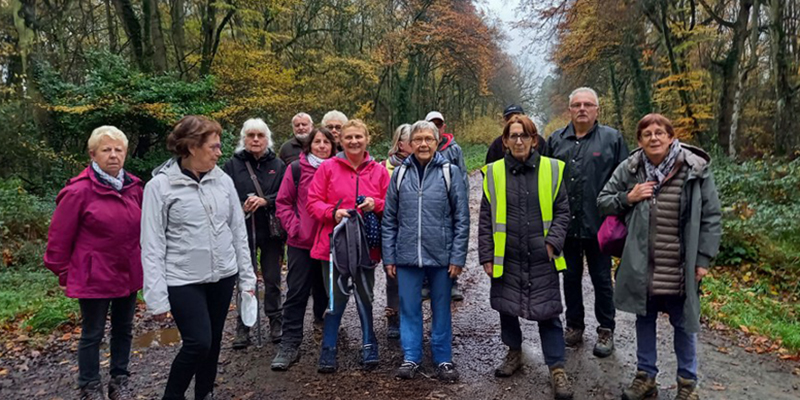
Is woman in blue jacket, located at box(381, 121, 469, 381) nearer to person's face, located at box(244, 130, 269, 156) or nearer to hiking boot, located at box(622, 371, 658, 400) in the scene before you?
hiking boot, located at box(622, 371, 658, 400)

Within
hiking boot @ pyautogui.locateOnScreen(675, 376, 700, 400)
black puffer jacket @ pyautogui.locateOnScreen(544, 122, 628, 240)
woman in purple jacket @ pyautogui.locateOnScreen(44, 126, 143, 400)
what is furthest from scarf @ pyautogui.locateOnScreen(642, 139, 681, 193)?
woman in purple jacket @ pyautogui.locateOnScreen(44, 126, 143, 400)

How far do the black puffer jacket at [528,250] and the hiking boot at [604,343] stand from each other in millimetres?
975

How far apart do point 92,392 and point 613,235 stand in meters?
4.17

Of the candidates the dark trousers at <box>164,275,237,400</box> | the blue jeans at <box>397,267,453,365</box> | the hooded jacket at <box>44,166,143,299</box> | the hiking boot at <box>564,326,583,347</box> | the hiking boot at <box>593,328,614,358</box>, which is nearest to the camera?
the dark trousers at <box>164,275,237,400</box>

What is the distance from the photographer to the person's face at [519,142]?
12.7 ft

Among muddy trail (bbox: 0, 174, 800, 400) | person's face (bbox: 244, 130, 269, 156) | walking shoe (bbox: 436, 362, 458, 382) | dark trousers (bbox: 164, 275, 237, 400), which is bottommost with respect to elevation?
muddy trail (bbox: 0, 174, 800, 400)

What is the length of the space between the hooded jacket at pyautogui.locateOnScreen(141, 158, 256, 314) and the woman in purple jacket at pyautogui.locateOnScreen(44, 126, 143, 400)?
2.33ft

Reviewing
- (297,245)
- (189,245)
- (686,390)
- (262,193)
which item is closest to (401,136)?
(262,193)

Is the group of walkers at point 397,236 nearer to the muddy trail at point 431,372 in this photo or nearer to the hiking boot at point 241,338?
the hiking boot at point 241,338

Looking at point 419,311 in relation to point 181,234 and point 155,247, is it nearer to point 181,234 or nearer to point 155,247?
point 181,234

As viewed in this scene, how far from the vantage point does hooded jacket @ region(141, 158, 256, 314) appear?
305cm

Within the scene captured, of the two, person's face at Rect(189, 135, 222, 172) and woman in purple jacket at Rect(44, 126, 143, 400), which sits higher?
person's face at Rect(189, 135, 222, 172)

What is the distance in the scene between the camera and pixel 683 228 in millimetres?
3469

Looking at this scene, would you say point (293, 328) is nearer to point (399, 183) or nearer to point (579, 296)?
point (399, 183)
